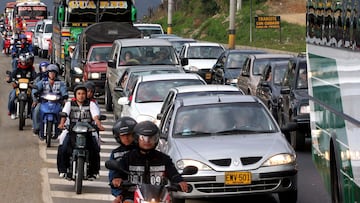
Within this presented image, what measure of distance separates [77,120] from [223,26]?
60.1 metres

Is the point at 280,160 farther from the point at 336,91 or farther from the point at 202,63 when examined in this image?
the point at 202,63

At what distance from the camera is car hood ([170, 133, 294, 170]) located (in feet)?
43.6

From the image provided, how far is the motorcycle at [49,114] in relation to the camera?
67.5ft

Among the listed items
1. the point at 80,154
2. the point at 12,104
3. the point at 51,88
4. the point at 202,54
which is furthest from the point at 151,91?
the point at 202,54

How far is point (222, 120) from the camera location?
1440 centimetres

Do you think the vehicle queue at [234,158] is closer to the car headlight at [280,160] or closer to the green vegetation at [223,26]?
the car headlight at [280,160]

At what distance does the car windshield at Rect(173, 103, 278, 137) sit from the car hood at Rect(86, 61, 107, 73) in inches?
670

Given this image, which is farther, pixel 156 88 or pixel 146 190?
pixel 156 88

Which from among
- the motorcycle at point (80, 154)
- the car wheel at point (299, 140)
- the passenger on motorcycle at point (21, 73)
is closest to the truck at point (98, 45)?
the passenger on motorcycle at point (21, 73)

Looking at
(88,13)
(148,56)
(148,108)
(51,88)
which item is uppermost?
(88,13)

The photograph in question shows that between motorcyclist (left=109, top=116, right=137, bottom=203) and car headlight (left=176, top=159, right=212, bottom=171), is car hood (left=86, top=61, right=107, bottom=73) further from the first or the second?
motorcyclist (left=109, top=116, right=137, bottom=203)

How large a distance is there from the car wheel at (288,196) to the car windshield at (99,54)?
62.8 ft

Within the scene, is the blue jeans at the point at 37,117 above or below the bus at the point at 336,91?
below

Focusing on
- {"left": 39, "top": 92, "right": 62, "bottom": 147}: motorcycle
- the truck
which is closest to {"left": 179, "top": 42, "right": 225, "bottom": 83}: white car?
the truck
